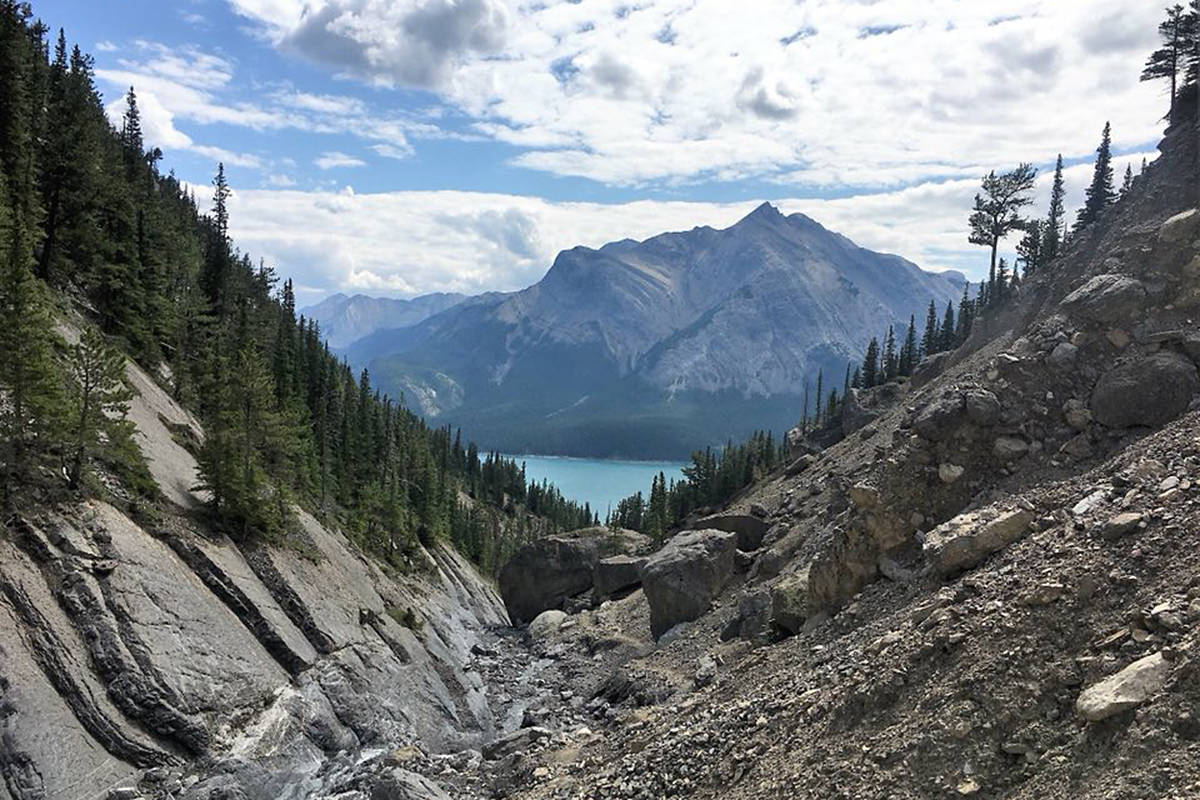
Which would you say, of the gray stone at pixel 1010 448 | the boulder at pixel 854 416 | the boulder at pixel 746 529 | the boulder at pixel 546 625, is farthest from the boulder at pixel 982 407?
the boulder at pixel 854 416

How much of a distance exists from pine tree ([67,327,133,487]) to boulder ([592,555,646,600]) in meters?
36.9

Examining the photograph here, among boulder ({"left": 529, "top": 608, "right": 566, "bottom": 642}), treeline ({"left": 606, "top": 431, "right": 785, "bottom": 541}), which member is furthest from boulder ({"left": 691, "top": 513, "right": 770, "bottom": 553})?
treeline ({"left": 606, "top": 431, "right": 785, "bottom": 541})

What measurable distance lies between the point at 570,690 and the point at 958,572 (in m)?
23.9

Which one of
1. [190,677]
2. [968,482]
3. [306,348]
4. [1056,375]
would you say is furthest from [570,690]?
[306,348]

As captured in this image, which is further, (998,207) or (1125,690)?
(998,207)

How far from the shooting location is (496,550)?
371ft

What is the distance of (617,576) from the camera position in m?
56.2

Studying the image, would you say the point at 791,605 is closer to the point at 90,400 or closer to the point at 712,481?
the point at 90,400

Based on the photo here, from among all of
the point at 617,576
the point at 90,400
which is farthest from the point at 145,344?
the point at 617,576

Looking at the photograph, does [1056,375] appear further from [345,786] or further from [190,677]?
[190,677]

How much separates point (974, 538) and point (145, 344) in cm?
4519

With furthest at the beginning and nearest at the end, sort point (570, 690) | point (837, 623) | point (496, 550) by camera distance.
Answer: point (496, 550), point (570, 690), point (837, 623)

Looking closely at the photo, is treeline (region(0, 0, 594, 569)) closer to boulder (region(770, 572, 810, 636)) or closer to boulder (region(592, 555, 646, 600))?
boulder (region(592, 555, 646, 600))

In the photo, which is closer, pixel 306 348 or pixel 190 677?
pixel 190 677
